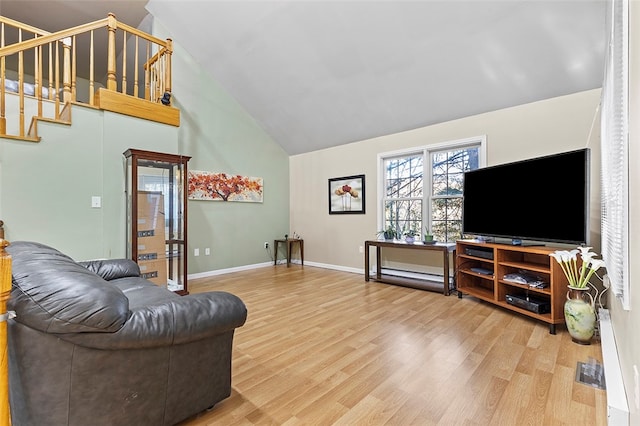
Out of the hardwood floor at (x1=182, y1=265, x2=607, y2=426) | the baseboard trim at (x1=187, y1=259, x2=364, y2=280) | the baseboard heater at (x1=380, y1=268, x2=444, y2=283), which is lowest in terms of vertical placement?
the hardwood floor at (x1=182, y1=265, x2=607, y2=426)

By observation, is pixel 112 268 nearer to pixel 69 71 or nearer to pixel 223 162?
pixel 69 71

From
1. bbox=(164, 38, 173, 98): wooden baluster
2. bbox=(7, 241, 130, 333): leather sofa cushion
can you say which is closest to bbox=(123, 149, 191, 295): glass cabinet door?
bbox=(164, 38, 173, 98): wooden baluster

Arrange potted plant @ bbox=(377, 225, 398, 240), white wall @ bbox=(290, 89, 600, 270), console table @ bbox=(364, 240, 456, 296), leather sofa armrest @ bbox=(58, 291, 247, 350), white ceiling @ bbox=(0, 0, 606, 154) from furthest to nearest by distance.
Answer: potted plant @ bbox=(377, 225, 398, 240) < console table @ bbox=(364, 240, 456, 296) < white wall @ bbox=(290, 89, 600, 270) < white ceiling @ bbox=(0, 0, 606, 154) < leather sofa armrest @ bbox=(58, 291, 247, 350)

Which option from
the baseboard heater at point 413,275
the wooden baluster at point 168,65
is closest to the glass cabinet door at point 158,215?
the wooden baluster at point 168,65

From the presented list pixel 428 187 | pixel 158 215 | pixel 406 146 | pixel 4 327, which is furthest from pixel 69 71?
pixel 428 187

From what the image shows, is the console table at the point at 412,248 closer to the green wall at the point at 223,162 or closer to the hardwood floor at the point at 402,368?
the hardwood floor at the point at 402,368

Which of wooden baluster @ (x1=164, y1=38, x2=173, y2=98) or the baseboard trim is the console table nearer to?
the baseboard trim

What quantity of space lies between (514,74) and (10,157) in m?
5.15

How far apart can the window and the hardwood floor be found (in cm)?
134

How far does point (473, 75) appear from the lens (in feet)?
11.3

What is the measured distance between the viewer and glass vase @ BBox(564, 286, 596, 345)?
231 centimetres

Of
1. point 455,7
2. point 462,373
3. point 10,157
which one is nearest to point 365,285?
point 462,373

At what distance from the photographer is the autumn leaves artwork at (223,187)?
4.79 m

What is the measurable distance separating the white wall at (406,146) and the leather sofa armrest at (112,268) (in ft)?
11.2
